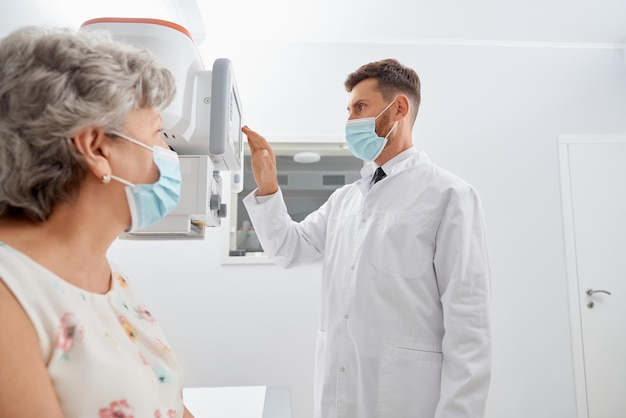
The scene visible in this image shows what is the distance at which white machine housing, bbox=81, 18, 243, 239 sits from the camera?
41.1 inches

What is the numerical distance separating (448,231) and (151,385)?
0.92m

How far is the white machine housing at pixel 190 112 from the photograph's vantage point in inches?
41.1

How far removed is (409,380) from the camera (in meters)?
1.28

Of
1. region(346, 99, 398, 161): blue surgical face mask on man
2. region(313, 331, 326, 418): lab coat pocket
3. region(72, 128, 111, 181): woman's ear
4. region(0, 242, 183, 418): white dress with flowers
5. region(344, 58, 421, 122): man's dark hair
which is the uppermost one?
region(344, 58, 421, 122): man's dark hair

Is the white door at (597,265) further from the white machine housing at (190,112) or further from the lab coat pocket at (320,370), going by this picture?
the white machine housing at (190,112)

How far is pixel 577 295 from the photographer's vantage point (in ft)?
9.62

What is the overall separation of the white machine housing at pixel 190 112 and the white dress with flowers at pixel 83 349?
0.45 m

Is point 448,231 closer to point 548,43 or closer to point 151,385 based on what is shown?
point 151,385

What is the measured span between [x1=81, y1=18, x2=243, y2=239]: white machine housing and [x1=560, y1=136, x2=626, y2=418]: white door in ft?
8.88

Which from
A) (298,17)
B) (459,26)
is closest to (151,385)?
(298,17)

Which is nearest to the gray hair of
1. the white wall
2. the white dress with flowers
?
the white dress with flowers

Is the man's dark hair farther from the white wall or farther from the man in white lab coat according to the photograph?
the white wall

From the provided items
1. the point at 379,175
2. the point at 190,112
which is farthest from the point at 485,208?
the point at 190,112

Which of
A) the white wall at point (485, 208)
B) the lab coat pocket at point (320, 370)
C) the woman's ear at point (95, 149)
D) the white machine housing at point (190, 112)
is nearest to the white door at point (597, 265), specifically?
the white wall at point (485, 208)
